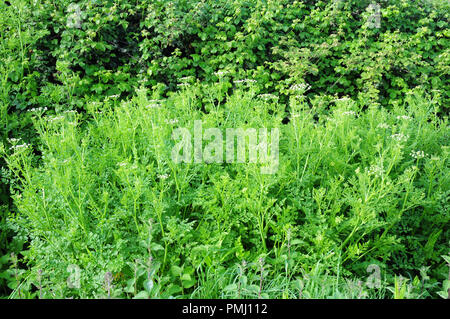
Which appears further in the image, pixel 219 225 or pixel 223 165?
pixel 223 165

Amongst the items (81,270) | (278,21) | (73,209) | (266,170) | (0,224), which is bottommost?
(0,224)

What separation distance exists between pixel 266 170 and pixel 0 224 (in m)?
2.18

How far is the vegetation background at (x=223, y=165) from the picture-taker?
2.15 m

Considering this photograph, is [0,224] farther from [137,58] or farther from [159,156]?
[137,58]

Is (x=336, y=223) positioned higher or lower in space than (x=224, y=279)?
higher

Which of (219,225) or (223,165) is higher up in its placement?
(223,165)

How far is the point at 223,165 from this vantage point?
9.61ft

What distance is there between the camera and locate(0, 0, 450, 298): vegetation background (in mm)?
2152

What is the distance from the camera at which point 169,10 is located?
193 inches
